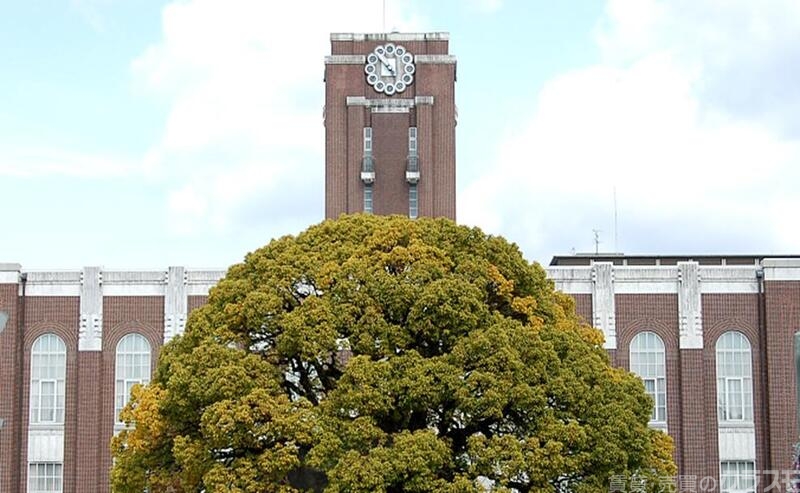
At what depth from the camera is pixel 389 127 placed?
146ft

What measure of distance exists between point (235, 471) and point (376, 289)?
3.84 metres

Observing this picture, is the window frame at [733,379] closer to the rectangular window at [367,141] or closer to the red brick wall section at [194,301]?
the red brick wall section at [194,301]

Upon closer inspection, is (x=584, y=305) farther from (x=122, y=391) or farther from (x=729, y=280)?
(x=122, y=391)

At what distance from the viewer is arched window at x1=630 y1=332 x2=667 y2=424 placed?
115 ft

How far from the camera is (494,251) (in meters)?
23.6

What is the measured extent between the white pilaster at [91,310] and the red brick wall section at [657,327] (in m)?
13.8

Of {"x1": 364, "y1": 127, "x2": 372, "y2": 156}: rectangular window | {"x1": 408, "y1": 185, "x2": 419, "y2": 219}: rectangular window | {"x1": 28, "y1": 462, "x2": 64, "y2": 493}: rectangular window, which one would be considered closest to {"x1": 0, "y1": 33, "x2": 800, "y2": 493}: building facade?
{"x1": 28, "y1": 462, "x2": 64, "y2": 493}: rectangular window

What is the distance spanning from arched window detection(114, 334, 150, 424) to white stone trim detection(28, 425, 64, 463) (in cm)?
162

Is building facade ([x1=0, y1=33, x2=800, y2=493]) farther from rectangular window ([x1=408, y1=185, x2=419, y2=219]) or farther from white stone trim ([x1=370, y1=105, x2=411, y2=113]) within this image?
white stone trim ([x1=370, y1=105, x2=411, y2=113])

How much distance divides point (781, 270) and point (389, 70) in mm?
15938

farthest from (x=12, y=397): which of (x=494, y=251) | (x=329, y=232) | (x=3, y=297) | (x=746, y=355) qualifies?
(x=746, y=355)

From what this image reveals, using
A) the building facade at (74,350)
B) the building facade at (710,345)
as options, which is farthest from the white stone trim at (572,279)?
the building facade at (74,350)

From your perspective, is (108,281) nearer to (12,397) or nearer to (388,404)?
(12,397)

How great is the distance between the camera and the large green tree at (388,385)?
20.9m
